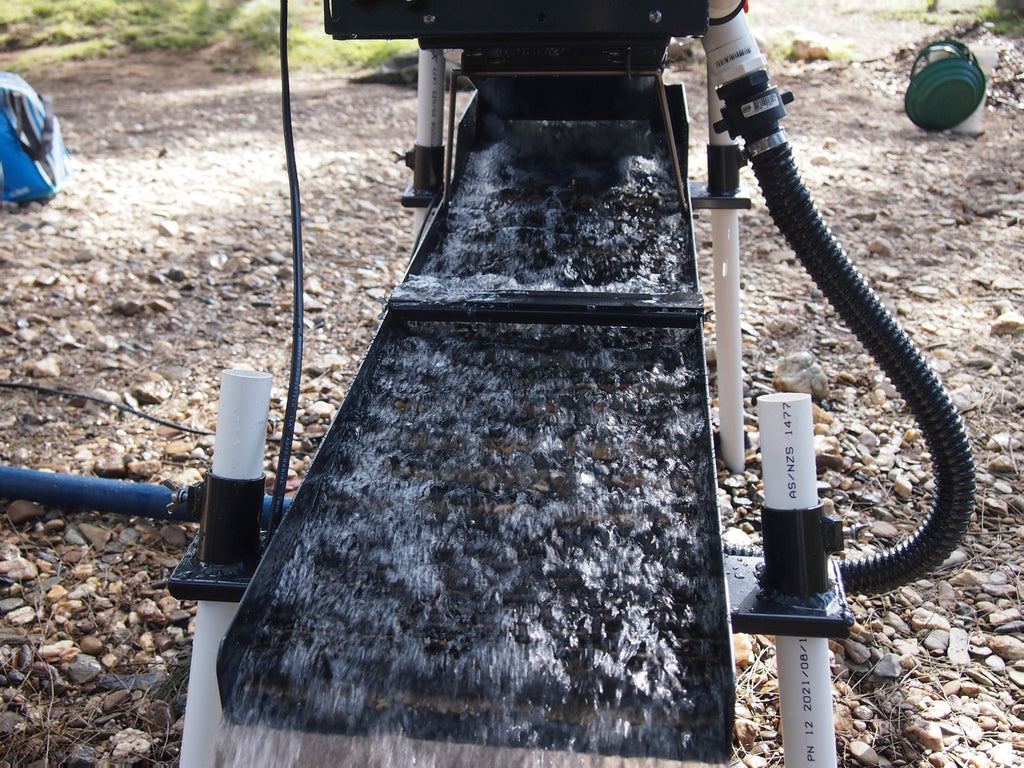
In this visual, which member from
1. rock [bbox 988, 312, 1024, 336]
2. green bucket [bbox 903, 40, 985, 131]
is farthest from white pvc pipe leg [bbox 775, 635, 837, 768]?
green bucket [bbox 903, 40, 985, 131]

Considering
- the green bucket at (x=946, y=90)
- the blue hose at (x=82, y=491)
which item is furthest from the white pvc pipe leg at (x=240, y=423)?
the green bucket at (x=946, y=90)

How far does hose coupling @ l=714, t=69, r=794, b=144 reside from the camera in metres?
1.71

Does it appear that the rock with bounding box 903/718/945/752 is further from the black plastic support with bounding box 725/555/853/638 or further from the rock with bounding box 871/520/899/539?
the black plastic support with bounding box 725/555/853/638

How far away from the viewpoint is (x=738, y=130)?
175 cm

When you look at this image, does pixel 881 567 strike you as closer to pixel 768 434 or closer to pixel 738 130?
pixel 768 434

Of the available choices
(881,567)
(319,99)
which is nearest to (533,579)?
(881,567)

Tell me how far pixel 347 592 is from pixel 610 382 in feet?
1.86

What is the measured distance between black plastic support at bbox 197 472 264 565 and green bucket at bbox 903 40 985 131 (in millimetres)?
5787

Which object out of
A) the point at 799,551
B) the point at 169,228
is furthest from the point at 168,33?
the point at 799,551

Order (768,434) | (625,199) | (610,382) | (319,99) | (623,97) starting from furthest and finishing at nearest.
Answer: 1. (319,99)
2. (623,97)
3. (625,199)
4. (610,382)
5. (768,434)

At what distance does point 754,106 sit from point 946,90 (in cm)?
480

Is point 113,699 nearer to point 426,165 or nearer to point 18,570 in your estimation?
point 18,570

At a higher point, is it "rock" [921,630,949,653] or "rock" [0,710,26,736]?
"rock" [921,630,949,653]

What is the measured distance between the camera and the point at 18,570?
2184 millimetres
